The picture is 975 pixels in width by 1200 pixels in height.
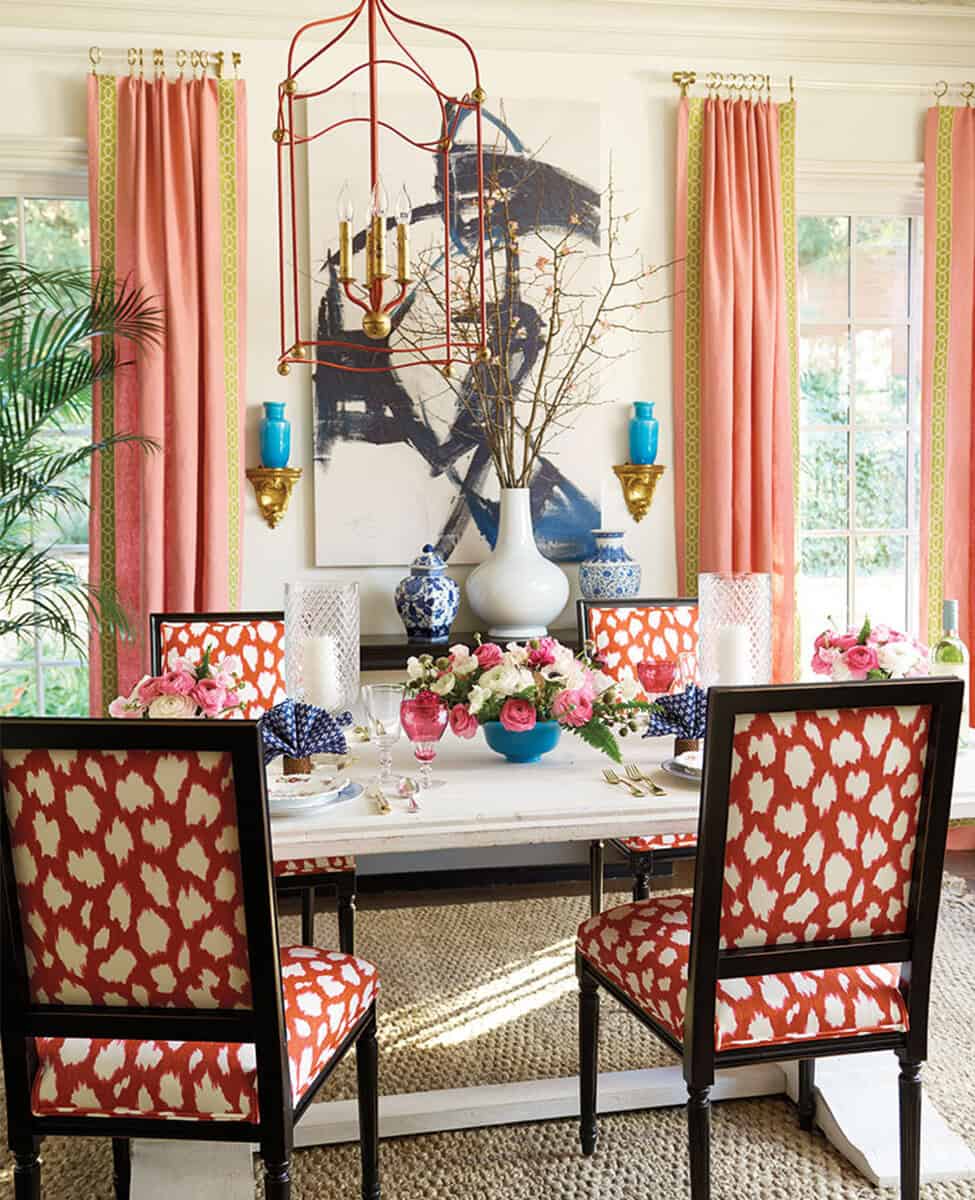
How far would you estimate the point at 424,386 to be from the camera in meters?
3.89

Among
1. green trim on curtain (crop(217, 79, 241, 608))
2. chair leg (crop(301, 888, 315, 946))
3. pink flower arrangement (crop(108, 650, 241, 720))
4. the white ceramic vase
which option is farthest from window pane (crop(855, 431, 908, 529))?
pink flower arrangement (crop(108, 650, 241, 720))

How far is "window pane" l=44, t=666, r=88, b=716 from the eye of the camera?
3977mm

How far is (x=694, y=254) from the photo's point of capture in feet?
13.2

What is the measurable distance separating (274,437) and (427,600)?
0.72m

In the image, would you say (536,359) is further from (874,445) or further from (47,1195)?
(47,1195)

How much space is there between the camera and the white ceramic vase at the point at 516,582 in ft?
12.2

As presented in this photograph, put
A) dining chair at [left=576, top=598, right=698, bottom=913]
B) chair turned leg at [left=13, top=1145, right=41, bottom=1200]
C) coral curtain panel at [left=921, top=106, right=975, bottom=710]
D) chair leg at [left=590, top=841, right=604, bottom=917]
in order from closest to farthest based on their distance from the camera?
chair turned leg at [left=13, top=1145, right=41, bottom=1200], chair leg at [left=590, top=841, right=604, bottom=917], dining chair at [left=576, top=598, right=698, bottom=913], coral curtain panel at [left=921, top=106, right=975, bottom=710]

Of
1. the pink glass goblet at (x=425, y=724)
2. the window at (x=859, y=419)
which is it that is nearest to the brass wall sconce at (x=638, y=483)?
the window at (x=859, y=419)

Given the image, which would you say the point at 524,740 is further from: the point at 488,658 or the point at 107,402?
the point at 107,402

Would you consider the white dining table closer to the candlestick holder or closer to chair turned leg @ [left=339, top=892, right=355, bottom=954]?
the candlestick holder

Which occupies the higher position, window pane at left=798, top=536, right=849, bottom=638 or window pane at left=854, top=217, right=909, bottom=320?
window pane at left=854, top=217, right=909, bottom=320

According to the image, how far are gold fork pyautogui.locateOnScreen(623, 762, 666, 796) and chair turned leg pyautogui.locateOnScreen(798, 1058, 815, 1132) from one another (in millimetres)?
694

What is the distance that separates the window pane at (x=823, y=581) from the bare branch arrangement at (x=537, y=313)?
1.06 m

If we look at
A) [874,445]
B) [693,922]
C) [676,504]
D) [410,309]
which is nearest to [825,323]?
[874,445]
